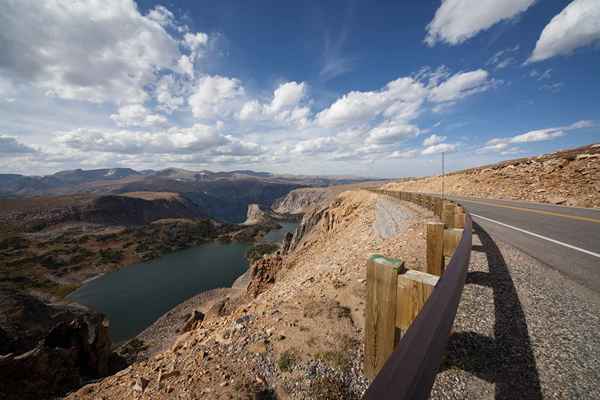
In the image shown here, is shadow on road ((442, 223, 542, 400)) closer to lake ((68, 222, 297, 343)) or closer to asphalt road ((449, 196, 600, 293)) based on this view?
asphalt road ((449, 196, 600, 293))

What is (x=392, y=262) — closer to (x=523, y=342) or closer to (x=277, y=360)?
(x=523, y=342)

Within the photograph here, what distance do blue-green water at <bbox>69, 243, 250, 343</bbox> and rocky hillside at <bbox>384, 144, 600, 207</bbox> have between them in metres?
52.8

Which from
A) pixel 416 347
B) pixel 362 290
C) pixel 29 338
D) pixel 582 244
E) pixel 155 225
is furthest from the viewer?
pixel 155 225

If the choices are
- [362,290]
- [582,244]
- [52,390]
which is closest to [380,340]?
[362,290]

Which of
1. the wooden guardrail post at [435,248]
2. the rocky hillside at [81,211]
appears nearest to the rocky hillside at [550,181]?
the wooden guardrail post at [435,248]

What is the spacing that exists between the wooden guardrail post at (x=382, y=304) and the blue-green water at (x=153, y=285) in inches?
1856

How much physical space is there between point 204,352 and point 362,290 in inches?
142

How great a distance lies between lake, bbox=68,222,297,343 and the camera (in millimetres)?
41594

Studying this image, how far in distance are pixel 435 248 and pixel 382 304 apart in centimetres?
159

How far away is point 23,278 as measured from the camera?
160 ft

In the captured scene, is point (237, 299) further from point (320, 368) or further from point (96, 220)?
point (96, 220)

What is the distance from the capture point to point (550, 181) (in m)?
17.2

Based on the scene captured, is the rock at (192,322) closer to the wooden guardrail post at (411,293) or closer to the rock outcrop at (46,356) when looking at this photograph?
the rock outcrop at (46,356)

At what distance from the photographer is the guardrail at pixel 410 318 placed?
859mm
